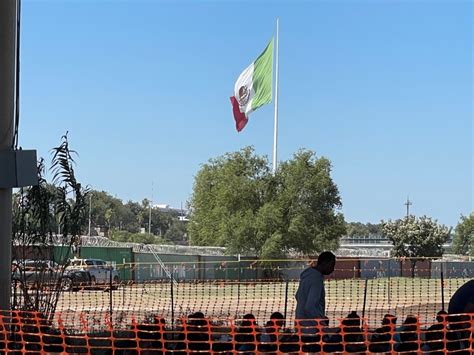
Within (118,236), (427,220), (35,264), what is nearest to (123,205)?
(118,236)

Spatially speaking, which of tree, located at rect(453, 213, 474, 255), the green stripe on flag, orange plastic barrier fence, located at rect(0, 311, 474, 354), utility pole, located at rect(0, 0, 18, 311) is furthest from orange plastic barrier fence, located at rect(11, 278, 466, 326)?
tree, located at rect(453, 213, 474, 255)

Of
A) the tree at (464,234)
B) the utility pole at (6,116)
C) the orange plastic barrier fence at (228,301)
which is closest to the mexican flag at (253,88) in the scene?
the orange plastic barrier fence at (228,301)

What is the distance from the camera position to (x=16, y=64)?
968cm

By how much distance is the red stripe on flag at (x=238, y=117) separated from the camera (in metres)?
41.5

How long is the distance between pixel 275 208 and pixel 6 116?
41.6m

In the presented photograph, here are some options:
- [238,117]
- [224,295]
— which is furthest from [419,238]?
[224,295]

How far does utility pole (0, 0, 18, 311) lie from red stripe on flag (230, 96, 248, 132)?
31960 millimetres

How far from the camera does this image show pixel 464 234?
85812 mm

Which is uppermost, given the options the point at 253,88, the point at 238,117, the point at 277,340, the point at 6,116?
the point at 253,88

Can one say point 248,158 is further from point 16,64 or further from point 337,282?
point 16,64

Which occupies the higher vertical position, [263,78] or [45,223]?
[263,78]

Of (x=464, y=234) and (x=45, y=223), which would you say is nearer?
(x=45, y=223)

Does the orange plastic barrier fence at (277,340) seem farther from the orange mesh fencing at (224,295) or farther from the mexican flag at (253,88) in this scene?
the mexican flag at (253,88)

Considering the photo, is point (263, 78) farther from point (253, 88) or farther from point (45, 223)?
point (45, 223)
